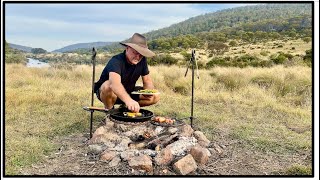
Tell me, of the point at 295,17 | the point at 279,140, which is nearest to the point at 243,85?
the point at 279,140

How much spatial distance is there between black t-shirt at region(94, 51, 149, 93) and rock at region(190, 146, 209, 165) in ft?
4.09

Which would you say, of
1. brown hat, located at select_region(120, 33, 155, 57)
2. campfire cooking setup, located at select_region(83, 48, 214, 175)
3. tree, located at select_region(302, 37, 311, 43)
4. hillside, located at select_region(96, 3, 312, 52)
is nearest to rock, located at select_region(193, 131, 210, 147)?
campfire cooking setup, located at select_region(83, 48, 214, 175)

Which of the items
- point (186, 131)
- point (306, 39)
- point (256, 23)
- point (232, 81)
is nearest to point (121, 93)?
point (186, 131)

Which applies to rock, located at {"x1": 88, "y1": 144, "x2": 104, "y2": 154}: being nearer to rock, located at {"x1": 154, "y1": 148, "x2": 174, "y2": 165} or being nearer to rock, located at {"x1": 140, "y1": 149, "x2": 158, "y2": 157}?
rock, located at {"x1": 140, "y1": 149, "x2": 158, "y2": 157}

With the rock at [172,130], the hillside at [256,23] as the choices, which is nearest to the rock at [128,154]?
the rock at [172,130]

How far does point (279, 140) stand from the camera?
4.71 meters

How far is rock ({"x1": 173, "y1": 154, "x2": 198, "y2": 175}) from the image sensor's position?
11.3ft

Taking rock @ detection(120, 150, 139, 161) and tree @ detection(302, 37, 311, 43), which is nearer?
rock @ detection(120, 150, 139, 161)

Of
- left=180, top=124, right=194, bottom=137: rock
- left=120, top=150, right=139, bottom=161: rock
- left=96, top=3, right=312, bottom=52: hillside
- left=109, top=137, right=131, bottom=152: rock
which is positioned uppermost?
left=96, top=3, right=312, bottom=52: hillside

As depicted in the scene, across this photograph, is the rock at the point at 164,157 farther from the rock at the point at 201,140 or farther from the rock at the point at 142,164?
the rock at the point at 201,140

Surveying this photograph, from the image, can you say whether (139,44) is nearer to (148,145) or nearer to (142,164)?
(148,145)

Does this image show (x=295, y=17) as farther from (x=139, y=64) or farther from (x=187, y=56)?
(x=139, y=64)

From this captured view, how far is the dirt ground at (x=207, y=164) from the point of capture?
348 centimetres

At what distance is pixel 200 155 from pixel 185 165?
0.28 meters
